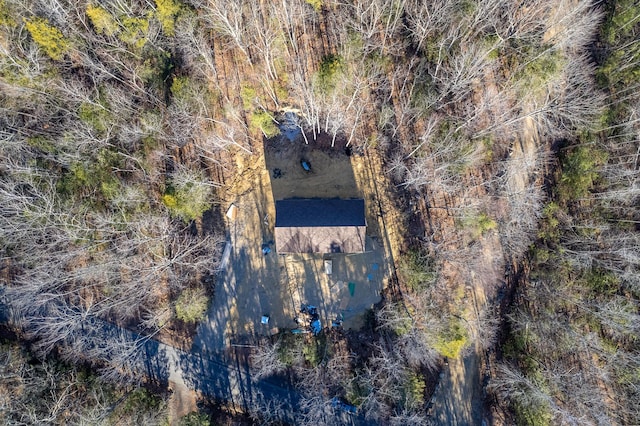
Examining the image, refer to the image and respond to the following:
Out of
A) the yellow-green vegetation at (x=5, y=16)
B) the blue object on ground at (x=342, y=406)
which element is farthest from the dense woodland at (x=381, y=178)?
the blue object on ground at (x=342, y=406)

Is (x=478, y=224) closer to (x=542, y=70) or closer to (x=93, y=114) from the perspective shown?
(x=542, y=70)

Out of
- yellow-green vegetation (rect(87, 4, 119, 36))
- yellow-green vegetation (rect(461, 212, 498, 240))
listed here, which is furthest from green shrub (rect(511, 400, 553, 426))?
yellow-green vegetation (rect(87, 4, 119, 36))

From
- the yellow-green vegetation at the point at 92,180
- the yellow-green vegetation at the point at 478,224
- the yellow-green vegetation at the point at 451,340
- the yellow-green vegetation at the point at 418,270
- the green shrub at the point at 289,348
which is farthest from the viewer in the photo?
the green shrub at the point at 289,348

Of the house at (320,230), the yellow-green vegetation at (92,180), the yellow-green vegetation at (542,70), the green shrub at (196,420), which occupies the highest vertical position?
the yellow-green vegetation at (542,70)

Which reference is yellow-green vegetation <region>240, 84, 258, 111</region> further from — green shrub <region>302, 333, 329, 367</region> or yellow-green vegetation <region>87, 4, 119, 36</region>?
green shrub <region>302, 333, 329, 367</region>

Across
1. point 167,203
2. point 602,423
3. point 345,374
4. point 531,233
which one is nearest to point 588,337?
point 602,423

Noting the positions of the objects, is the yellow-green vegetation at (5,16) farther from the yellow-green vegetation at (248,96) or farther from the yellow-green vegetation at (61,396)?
the yellow-green vegetation at (61,396)
